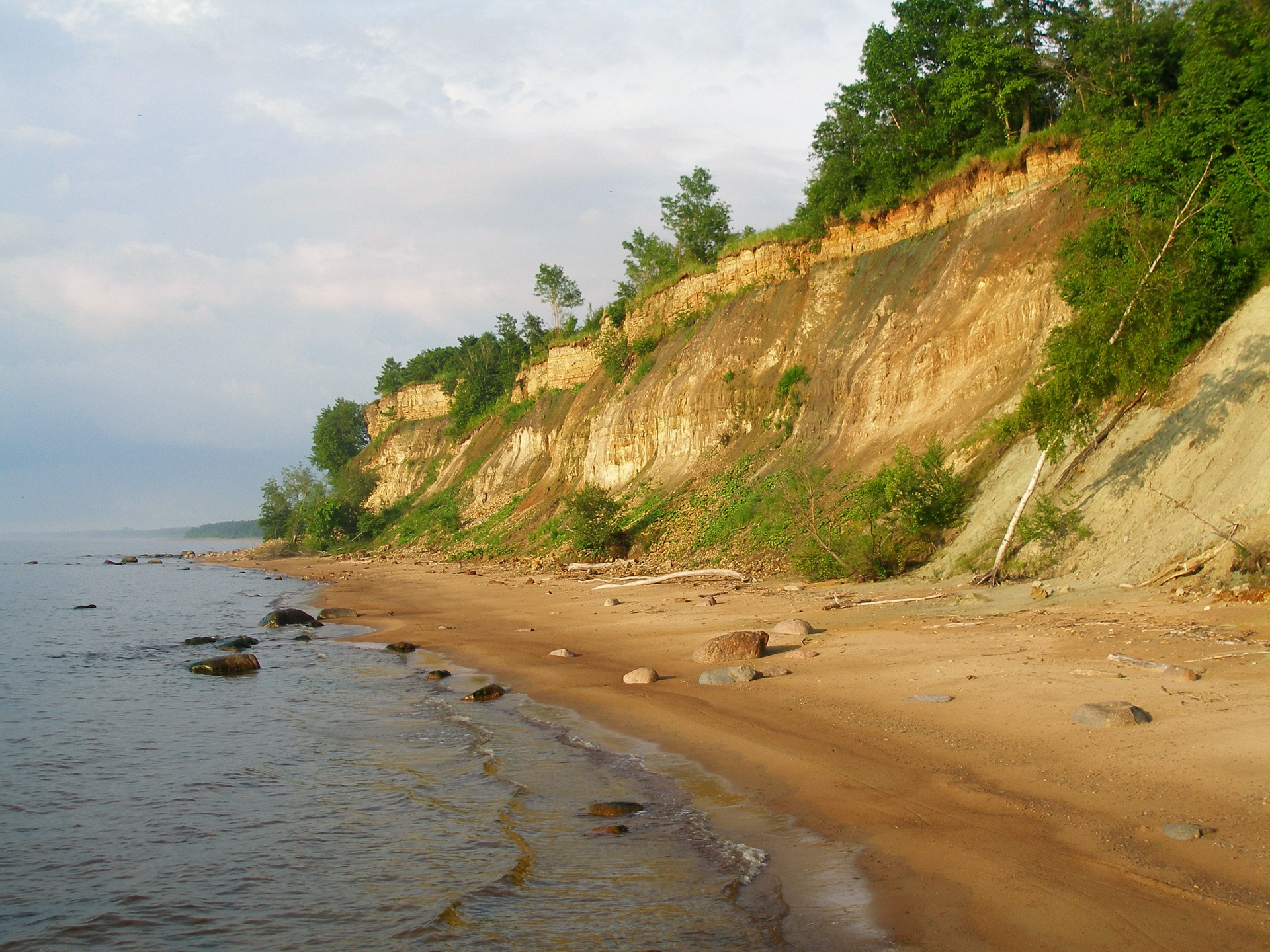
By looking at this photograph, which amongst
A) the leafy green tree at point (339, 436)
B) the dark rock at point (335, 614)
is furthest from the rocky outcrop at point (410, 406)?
the dark rock at point (335, 614)

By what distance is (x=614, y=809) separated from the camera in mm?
7016

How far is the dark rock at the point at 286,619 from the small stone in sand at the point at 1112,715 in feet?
61.9

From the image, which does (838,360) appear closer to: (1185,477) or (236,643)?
(1185,477)

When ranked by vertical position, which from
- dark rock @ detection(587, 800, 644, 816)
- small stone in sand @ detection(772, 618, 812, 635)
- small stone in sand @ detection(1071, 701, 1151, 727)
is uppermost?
small stone in sand @ detection(1071, 701, 1151, 727)

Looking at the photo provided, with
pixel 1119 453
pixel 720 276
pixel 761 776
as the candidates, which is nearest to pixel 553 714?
pixel 761 776

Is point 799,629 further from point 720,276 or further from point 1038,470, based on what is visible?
point 720,276

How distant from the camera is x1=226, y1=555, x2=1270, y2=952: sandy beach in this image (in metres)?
4.78

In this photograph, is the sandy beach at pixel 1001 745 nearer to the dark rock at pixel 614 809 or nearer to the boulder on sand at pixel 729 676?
the boulder on sand at pixel 729 676

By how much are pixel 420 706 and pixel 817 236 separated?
2824 cm

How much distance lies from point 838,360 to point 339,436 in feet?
202

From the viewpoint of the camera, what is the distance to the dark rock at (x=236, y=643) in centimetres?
1804

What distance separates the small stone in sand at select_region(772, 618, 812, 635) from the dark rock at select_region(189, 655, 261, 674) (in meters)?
9.72

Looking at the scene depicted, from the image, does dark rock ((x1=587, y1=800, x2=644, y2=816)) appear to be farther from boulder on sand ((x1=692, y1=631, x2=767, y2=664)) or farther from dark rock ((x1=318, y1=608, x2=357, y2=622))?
dark rock ((x1=318, y1=608, x2=357, y2=622))

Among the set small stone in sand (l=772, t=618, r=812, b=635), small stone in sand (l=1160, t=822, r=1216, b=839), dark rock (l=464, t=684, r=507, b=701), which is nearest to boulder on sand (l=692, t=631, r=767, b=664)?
small stone in sand (l=772, t=618, r=812, b=635)
